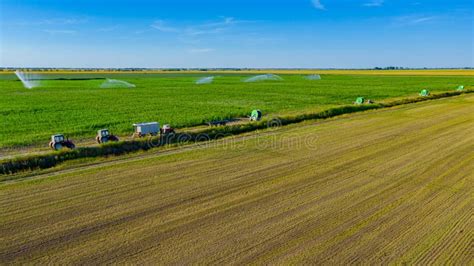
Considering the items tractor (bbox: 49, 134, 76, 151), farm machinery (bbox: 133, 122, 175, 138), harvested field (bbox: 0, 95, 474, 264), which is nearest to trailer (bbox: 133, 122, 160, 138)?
farm machinery (bbox: 133, 122, 175, 138)

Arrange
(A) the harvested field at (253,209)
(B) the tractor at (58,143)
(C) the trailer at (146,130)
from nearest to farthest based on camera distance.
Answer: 1. (A) the harvested field at (253,209)
2. (B) the tractor at (58,143)
3. (C) the trailer at (146,130)

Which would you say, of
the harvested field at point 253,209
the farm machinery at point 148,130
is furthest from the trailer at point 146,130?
the harvested field at point 253,209

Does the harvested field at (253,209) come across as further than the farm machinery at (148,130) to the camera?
No

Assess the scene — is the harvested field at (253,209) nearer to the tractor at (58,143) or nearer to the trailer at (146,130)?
the tractor at (58,143)

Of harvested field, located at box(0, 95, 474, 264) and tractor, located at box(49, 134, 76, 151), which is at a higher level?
tractor, located at box(49, 134, 76, 151)

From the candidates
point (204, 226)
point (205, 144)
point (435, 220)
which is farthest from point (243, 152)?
point (435, 220)

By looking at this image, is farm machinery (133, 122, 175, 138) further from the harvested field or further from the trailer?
the harvested field

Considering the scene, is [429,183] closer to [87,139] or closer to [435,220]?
[435,220]

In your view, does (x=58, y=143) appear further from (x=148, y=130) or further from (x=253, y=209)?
(x=253, y=209)
